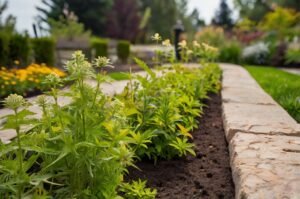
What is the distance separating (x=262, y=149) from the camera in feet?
6.66

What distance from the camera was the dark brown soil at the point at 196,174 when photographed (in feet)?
5.99

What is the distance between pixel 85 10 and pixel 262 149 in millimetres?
20987

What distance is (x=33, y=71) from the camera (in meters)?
4.89

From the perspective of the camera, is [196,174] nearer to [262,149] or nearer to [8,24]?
[262,149]

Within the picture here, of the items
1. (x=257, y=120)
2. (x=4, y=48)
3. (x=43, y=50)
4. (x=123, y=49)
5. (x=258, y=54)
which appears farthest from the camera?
(x=258, y=54)

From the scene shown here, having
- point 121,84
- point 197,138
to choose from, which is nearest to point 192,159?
point 197,138

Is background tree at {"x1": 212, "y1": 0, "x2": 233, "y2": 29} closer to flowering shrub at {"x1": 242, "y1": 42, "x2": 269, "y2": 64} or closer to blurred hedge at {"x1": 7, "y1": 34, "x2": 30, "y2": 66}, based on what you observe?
flowering shrub at {"x1": 242, "y1": 42, "x2": 269, "y2": 64}

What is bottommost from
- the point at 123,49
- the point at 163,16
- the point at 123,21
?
the point at 123,49

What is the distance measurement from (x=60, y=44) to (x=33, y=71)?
4.98 metres

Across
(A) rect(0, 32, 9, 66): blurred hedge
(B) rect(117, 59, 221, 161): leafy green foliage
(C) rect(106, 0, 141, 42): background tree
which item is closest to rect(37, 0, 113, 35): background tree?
(C) rect(106, 0, 141, 42): background tree

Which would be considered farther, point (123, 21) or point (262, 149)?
point (123, 21)

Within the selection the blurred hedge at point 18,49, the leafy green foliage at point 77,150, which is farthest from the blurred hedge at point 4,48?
the leafy green foliage at point 77,150

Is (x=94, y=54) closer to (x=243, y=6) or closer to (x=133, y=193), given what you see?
(x=133, y=193)

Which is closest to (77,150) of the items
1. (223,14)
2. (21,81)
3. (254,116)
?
(254,116)
